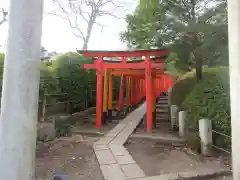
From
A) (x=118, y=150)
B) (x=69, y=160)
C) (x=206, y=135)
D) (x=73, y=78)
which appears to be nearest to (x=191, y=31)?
(x=206, y=135)

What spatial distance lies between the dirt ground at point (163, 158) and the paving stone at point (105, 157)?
60cm

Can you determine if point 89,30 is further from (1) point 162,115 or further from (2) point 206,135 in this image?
(2) point 206,135

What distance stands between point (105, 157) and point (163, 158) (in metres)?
1.43

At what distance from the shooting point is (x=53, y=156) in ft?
17.7

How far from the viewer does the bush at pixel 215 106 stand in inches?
220

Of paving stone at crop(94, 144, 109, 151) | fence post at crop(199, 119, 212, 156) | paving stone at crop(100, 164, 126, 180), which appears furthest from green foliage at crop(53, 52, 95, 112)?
fence post at crop(199, 119, 212, 156)

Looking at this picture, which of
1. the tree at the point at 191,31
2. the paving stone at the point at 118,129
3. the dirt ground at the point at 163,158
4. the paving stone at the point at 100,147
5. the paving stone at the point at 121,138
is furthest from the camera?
the paving stone at the point at 118,129

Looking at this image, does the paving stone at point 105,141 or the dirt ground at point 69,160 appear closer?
the dirt ground at point 69,160

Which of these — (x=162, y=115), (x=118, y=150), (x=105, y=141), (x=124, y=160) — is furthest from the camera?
(x=162, y=115)

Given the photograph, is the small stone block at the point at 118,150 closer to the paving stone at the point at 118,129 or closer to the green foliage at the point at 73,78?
the paving stone at the point at 118,129

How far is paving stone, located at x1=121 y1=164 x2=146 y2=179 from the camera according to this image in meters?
4.10

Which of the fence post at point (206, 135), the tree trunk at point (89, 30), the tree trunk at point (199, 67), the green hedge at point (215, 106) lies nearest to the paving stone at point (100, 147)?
the fence post at point (206, 135)

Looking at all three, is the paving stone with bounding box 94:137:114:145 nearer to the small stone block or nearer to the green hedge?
the small stone block

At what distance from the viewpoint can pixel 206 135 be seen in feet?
17.8
